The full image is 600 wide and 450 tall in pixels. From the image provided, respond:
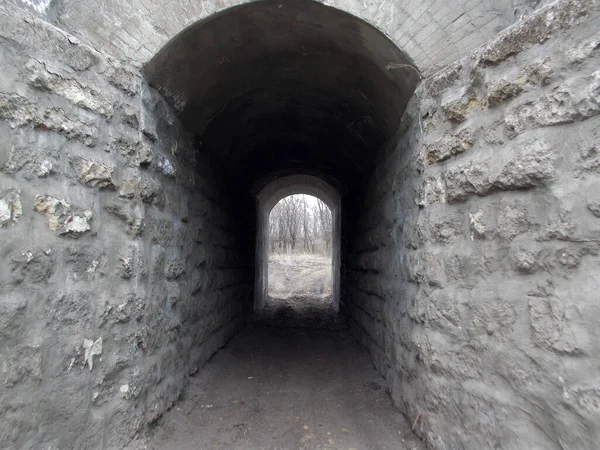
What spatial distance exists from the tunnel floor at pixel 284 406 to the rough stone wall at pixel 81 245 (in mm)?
312

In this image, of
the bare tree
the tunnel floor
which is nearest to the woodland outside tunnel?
the tunnel floor

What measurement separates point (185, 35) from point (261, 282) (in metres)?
7.43

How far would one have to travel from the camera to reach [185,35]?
3008mm

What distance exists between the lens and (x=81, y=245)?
2459 mm

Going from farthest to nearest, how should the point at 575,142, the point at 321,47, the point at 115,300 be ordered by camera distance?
1. the point at 321,47
2. the point at 115,300
3. the point at 575,142

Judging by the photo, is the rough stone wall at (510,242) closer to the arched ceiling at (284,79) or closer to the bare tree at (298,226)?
the arched ceiling at (284,79)

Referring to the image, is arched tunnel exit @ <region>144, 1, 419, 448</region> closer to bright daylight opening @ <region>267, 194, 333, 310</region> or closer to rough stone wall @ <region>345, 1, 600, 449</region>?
rough stone wall @ <region>345, 1, 600, 449</region>

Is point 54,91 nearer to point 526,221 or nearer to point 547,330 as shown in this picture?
point 526,221

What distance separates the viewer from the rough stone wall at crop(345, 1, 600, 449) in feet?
5.63

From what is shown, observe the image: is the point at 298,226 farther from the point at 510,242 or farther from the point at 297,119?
the point at 510,242

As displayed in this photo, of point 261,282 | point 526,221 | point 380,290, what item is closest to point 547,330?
point 526,221

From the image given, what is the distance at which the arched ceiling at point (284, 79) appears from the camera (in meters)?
3.13

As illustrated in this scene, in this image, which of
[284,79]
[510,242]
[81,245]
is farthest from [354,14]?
[81,245]

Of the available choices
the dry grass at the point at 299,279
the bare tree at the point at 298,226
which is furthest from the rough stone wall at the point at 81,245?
the bare tree at the point at 298,226
